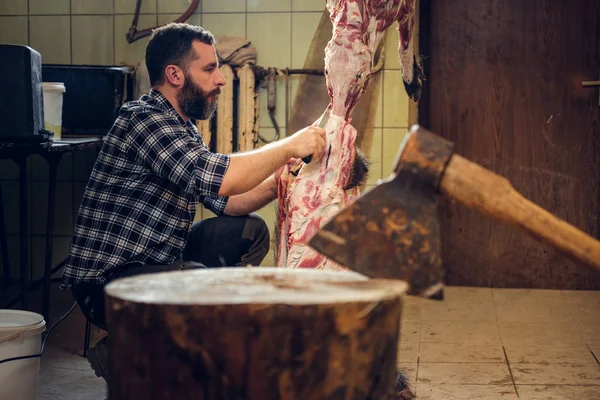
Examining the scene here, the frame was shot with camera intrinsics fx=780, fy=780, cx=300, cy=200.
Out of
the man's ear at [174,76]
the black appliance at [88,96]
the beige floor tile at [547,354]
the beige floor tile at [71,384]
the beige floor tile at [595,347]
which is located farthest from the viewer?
the black appliance at [88,96]

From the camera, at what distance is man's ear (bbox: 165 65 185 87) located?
8.81 feet

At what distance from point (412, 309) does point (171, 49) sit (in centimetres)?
204

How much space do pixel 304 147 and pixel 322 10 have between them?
2.18 meters

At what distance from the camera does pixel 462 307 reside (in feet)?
13.5

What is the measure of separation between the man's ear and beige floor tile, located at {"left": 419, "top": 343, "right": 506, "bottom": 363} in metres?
1.49

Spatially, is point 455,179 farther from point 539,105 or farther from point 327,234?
point 539,105

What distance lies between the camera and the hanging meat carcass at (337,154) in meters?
2.38

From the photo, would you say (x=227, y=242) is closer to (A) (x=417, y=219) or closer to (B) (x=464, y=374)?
(B) (x=464, y=374)

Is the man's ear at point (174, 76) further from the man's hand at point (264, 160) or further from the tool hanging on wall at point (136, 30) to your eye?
the tool hanging on wall at point (136, 30)

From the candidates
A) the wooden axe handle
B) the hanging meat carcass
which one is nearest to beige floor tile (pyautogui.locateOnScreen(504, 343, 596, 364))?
the hanging meat carcass

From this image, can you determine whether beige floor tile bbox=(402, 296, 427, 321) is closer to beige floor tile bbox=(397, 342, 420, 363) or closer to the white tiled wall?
beige floor tile bbox=(397, 342, 420, 363)

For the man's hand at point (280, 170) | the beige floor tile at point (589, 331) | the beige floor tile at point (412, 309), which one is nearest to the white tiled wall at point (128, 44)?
the beige floor tile at point (412, 309)

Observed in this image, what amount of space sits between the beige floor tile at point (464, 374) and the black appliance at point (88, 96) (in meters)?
2.10

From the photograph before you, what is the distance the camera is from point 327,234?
151 cm
